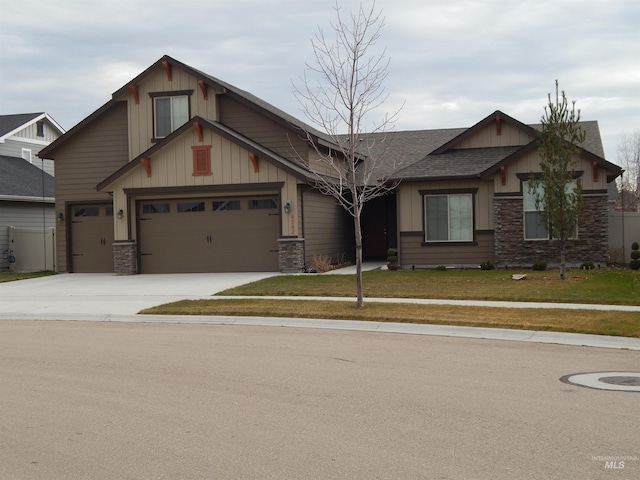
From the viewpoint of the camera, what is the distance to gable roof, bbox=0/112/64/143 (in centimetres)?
3839

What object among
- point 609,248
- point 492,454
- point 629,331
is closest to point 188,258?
point 609,248

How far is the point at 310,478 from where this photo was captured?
5.66 meters

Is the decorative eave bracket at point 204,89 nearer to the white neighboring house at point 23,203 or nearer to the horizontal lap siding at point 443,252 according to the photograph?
the horizontal lap siding at point 443,252

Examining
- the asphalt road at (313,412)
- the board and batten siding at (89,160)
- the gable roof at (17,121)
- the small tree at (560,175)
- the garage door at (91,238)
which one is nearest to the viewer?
the asphalt road at (313,412)

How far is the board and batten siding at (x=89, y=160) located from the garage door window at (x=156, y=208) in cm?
235

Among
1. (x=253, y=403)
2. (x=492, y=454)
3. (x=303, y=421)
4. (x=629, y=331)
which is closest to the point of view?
(x=492, y=454)

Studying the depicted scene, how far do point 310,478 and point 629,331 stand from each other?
8237 mm

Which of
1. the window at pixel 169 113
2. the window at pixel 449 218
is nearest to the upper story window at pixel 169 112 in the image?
the window at pixel 169 113

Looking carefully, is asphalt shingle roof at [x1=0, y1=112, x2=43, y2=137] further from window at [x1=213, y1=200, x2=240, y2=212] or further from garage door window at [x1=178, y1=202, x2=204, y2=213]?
window at [x1=213, y1=200, x2=240, y2=212]

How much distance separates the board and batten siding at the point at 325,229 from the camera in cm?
2595

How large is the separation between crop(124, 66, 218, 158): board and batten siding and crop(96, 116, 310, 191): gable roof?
4.50 ft

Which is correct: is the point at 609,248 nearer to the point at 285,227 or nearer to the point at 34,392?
the point at 285,227

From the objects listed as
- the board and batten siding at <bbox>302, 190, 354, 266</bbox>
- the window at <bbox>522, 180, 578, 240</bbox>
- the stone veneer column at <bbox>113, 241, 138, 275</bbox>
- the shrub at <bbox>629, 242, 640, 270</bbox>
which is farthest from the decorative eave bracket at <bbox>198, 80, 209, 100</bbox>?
the shrub at <bbox>629, 242, 640, 270</bbox>

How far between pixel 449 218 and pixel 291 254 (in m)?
5.43
